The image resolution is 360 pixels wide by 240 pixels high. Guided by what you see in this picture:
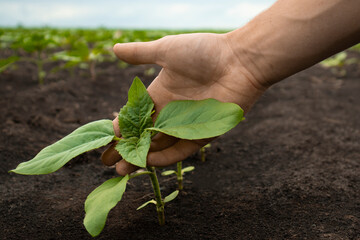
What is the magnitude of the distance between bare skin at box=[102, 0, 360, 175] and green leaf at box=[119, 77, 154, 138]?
0.16 m

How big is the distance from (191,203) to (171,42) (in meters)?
0.91

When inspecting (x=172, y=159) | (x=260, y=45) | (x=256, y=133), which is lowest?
(x=256, y=133)

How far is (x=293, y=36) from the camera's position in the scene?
1.64 m

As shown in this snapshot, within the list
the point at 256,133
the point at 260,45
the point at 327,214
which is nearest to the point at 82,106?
the point at 256,133

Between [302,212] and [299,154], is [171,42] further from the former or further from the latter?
[299,154]

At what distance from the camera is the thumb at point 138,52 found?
1760 mm

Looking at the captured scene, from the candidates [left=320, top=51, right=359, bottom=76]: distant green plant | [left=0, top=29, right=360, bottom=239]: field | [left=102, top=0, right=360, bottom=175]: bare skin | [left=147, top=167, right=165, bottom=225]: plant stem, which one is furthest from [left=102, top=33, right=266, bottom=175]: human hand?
[left=320, top=51, right=359, bottom=76]: distant green plant

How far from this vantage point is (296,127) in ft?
10.5

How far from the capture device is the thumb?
1.76 metres

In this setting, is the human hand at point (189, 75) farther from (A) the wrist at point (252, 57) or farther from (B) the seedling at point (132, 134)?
(B) the seedling at point (132, 134)

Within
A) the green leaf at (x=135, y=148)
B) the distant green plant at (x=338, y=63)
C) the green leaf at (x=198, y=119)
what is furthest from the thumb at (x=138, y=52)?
the distant green plant at (x=338, y=63)

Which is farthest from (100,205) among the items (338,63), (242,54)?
(338,63)

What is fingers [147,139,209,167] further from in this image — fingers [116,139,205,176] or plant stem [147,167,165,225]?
Answer: plant stem [147,167,165,225]

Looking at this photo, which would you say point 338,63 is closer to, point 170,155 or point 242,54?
point 242,54
